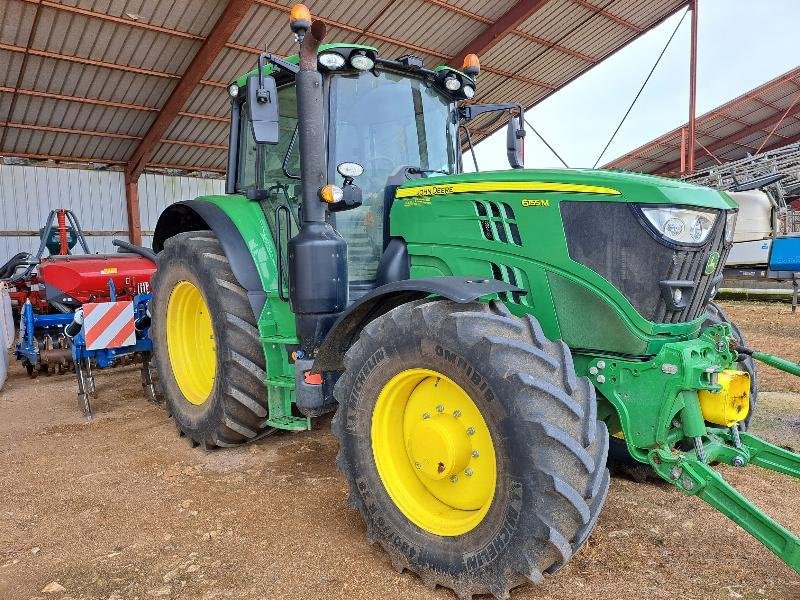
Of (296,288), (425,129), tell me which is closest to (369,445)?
(296,288)

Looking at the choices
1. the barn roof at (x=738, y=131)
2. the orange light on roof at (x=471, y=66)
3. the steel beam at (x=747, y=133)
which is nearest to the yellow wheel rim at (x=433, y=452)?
the orange light on roof at (x=471, y=66)

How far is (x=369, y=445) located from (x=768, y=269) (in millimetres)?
9822

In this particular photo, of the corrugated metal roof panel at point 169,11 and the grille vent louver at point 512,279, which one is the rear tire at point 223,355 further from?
the corrugated metal roof panel at point 169,11

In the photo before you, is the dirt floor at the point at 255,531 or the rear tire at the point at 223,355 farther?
the rear tire at the point at 223,355

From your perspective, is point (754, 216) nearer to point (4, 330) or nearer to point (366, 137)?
point (366, 137)

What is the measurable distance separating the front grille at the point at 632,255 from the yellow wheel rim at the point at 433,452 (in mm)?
819

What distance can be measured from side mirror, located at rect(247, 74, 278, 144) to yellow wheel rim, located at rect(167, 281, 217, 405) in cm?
180

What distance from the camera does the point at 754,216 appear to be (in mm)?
9875

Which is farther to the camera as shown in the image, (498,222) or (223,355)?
(223,355)

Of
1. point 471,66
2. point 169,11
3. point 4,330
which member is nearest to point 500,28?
point 169,11

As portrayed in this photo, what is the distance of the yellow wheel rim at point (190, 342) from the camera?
4.36m

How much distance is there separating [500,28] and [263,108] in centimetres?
1150

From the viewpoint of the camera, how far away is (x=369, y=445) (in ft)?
8.71

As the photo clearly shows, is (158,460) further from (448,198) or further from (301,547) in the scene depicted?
(448,198)
